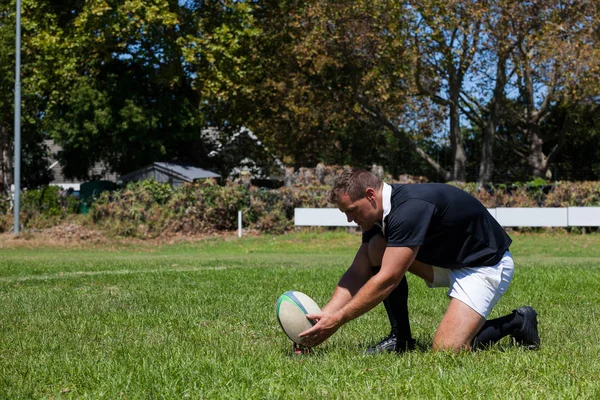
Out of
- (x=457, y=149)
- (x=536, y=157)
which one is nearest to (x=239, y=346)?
(x=457, y=149)

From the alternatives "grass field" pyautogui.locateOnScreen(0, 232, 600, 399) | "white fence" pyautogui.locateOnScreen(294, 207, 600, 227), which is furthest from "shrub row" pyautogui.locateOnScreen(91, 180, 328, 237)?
"grass field" pyautogui.locateOnScreen(0, 232, 600, 399)

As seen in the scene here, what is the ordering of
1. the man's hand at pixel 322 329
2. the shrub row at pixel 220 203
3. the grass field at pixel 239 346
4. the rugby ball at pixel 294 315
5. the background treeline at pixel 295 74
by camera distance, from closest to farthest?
the grass field at pixel 239 346 → the man's hand at pixel 322 329 → the rugby ball at pixel 294 315 → the shrub row at pixel 220 203 → the background treeline at pixel 295 74

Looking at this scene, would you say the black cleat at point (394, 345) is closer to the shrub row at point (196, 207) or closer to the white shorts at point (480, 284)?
the white shorts at point (480, 284)

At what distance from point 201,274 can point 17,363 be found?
7.63 metres

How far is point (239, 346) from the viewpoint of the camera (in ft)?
21.2

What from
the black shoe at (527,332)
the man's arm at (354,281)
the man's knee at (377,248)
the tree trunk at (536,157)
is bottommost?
the black shoe at (527,332)

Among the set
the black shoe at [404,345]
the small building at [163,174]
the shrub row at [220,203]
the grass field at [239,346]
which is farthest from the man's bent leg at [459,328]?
the small building at [163,174]

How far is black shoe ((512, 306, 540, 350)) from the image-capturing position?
620 centimetres

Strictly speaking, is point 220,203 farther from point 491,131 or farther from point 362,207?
point 362,207

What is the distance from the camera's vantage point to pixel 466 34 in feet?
100

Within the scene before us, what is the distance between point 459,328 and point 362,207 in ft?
4.24

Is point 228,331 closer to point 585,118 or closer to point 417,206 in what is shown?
point 417,206

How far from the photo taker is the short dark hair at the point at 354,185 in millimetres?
5379

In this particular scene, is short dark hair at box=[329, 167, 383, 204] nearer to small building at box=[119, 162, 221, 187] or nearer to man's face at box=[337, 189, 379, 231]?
man's face at box=[337, 189, 379, 231]
